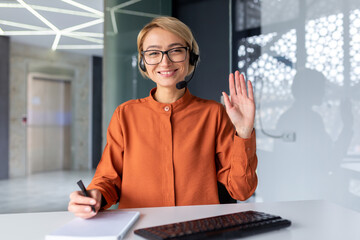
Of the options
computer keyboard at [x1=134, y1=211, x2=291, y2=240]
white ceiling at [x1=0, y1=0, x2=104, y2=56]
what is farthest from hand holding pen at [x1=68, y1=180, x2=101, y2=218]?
white ceiling at [x1=0, y1=0, x2=104, y2=56]

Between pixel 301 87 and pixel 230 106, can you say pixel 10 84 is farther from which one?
pixel 230 106

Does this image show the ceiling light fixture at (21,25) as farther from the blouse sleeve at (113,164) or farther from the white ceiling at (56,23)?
the blouse sleeve at (113,164)

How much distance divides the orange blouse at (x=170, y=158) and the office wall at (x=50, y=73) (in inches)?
265

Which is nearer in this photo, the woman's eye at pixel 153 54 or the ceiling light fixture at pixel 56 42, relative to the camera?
the woman's eye at pixel 153 54

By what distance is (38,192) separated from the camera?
18.6 ft

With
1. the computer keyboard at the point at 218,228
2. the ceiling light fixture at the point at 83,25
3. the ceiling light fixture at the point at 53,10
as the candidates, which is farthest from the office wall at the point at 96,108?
the computer keyboard at the point at 218,228

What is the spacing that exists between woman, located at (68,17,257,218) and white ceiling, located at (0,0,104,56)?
12.9 ft

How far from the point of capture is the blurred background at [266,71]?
98.1 inches

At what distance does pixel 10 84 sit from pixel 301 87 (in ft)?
21.6

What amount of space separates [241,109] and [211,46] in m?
2.63

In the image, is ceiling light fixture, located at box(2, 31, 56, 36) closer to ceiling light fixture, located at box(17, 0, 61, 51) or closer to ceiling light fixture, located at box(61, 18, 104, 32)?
ceiling light fixture, located at box(17, 0, 61, 51)

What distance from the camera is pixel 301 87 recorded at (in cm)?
278

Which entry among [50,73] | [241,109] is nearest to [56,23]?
[50,73]

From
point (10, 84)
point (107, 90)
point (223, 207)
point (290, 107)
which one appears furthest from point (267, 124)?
point (10, 84)
